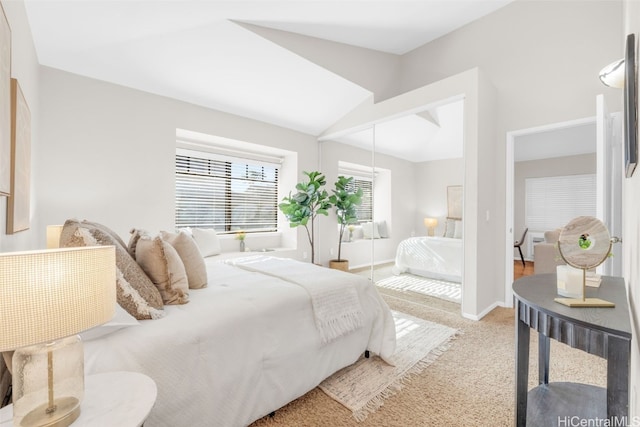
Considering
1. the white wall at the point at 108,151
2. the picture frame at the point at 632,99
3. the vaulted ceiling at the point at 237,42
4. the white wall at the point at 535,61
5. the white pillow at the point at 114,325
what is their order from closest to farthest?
1. the picture frame at the point at 632,99
2. the white pillow at the point at 114,325
3. the vaulted ceiling at the point at 237,42
4. the white wall at the point at 108,151
5. the white wall at the point at 535,61

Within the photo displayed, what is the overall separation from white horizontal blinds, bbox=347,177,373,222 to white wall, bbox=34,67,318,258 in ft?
7.22

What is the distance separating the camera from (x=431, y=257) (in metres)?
3.60

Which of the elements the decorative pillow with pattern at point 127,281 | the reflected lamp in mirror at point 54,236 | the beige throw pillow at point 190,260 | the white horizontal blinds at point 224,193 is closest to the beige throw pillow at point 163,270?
the decorative pillow with pattern at point 127,281

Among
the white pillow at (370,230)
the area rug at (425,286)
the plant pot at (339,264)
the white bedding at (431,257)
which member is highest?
the white pillow at (370,230)

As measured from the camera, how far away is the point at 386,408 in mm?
1626

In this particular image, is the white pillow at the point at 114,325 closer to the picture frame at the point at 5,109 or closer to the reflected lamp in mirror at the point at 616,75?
the picture frame at the point at 5,109

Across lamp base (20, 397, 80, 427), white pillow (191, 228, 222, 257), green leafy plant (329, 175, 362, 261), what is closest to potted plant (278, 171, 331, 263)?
green leafy plant (329, 175, 362, 261)

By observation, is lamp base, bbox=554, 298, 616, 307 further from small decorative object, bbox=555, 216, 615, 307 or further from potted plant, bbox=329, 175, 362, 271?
potted plant, bbox=329, 175, 362, 271

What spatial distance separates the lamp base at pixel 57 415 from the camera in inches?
29.1

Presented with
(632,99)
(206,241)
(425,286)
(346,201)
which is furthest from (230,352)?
(346,201)

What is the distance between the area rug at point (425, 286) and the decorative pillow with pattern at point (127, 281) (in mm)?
3129

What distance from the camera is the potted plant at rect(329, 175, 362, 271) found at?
14.3 feet

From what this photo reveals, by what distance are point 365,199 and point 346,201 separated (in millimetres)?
319

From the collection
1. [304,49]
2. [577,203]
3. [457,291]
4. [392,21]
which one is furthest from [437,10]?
[577,203]
